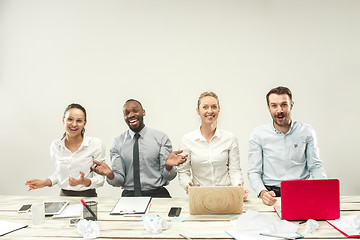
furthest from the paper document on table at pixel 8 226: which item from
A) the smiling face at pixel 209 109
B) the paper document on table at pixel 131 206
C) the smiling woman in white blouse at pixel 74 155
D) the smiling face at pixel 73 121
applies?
the smiling face at pixel 209 109

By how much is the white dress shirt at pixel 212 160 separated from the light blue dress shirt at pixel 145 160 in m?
0.22

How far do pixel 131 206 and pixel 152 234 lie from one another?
0.48m

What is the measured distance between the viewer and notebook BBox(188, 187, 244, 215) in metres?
1.81

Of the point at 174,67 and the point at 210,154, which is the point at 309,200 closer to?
the point at 210,154

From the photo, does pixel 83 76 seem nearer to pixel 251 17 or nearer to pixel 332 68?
pixel 251 17

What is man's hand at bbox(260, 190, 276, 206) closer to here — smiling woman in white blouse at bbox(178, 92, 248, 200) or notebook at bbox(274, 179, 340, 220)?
notebook at bbox(274, 179, 340, 220)

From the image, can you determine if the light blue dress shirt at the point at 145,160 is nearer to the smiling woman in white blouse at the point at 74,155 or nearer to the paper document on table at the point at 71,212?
the smiling woman in white blouse at the point at 74,155

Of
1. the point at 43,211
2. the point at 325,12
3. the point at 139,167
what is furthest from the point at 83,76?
the point at 325,12

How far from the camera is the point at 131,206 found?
6.57ft

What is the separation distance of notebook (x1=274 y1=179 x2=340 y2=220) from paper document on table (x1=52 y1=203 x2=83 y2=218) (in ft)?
4.04

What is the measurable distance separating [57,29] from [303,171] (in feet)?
10.6

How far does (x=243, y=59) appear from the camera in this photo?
367 cm

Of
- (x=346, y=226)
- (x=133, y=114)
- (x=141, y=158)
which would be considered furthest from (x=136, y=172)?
(x=346, y=226)

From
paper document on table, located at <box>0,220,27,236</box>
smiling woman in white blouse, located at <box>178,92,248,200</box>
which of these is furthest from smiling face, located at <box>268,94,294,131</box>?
paper document on table, located at <box>0,220,27,236</box>
